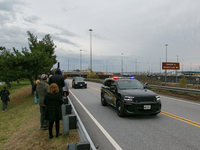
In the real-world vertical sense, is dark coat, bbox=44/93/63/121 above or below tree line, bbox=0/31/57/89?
below

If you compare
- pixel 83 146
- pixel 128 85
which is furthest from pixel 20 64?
pixel 83 146

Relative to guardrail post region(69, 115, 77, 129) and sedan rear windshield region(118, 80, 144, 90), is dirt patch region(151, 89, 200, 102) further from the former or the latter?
guardrail post region(69, 115, 77, 129)

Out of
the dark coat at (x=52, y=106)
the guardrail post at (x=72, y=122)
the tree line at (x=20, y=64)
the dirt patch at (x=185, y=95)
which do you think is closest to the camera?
the dark coat at (x=52, y=106)

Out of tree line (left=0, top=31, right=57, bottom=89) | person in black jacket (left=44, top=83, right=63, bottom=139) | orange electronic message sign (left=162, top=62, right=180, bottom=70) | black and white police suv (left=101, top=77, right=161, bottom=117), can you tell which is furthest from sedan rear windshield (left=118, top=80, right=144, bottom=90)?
orange electronic message sign (left=162, top=62, right=180, bottom=70)

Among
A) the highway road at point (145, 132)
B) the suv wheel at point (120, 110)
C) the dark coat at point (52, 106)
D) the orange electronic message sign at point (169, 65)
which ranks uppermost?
the orange electronic message sign at point (169, 65)

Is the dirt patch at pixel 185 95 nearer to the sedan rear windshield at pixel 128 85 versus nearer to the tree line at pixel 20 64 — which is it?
the sedan rear windshield at pixel 128 85

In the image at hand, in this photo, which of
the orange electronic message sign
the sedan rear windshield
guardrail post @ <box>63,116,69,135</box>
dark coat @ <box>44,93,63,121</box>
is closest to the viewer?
dark coat @ <box>44,93,63,121</box>

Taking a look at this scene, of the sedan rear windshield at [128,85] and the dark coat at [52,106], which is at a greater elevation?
the sedan rear windshield at [128,85]

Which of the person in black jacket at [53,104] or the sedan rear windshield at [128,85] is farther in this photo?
the sedan rear windshield at [128,85]

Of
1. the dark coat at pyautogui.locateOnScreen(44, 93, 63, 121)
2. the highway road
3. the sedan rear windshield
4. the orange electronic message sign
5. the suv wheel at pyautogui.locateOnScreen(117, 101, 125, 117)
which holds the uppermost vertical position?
the orange electronic message sign

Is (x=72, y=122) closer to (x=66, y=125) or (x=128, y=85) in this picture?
(x=66, y=125)

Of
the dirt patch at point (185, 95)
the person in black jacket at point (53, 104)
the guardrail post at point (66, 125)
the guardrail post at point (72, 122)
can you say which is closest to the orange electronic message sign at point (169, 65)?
the dirt patch at point (185, 95)

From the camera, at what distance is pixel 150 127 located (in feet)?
19.9

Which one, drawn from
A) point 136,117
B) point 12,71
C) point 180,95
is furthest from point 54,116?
point 12,71
